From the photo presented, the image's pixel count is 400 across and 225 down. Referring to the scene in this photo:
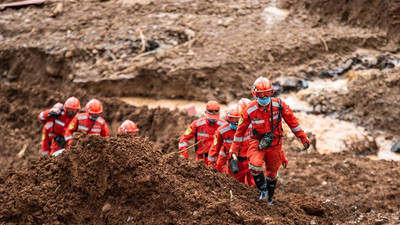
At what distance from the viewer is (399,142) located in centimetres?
1352

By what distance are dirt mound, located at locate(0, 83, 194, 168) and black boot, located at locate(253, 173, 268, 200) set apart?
474cm

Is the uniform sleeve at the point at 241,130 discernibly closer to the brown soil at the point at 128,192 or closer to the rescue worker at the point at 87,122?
the brown soil at the point at 128,192

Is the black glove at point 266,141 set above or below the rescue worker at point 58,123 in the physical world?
above

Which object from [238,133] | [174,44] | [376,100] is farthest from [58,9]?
[238,133]

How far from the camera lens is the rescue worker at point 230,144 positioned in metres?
8.18

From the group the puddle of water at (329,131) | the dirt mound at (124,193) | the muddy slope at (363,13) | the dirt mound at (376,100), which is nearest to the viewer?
the dirt mound at (124,193)

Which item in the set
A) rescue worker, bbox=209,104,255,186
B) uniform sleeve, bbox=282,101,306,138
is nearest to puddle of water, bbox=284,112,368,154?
rescue worker, bbox=209,104,255,186

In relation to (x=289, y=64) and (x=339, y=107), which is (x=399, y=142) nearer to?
(x=339, y=107)

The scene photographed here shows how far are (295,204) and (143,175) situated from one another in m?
2.74

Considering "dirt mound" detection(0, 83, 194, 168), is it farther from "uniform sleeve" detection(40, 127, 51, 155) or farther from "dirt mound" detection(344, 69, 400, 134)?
"dirt mound" detection(344, 69, 400, 134)

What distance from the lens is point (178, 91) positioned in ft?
52.3

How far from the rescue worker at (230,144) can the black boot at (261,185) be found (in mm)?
939

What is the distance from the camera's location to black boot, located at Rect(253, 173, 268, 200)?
7287 mm

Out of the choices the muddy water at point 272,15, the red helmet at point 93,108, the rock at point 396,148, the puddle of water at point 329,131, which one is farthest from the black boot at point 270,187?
the muddy water at point 272,15
